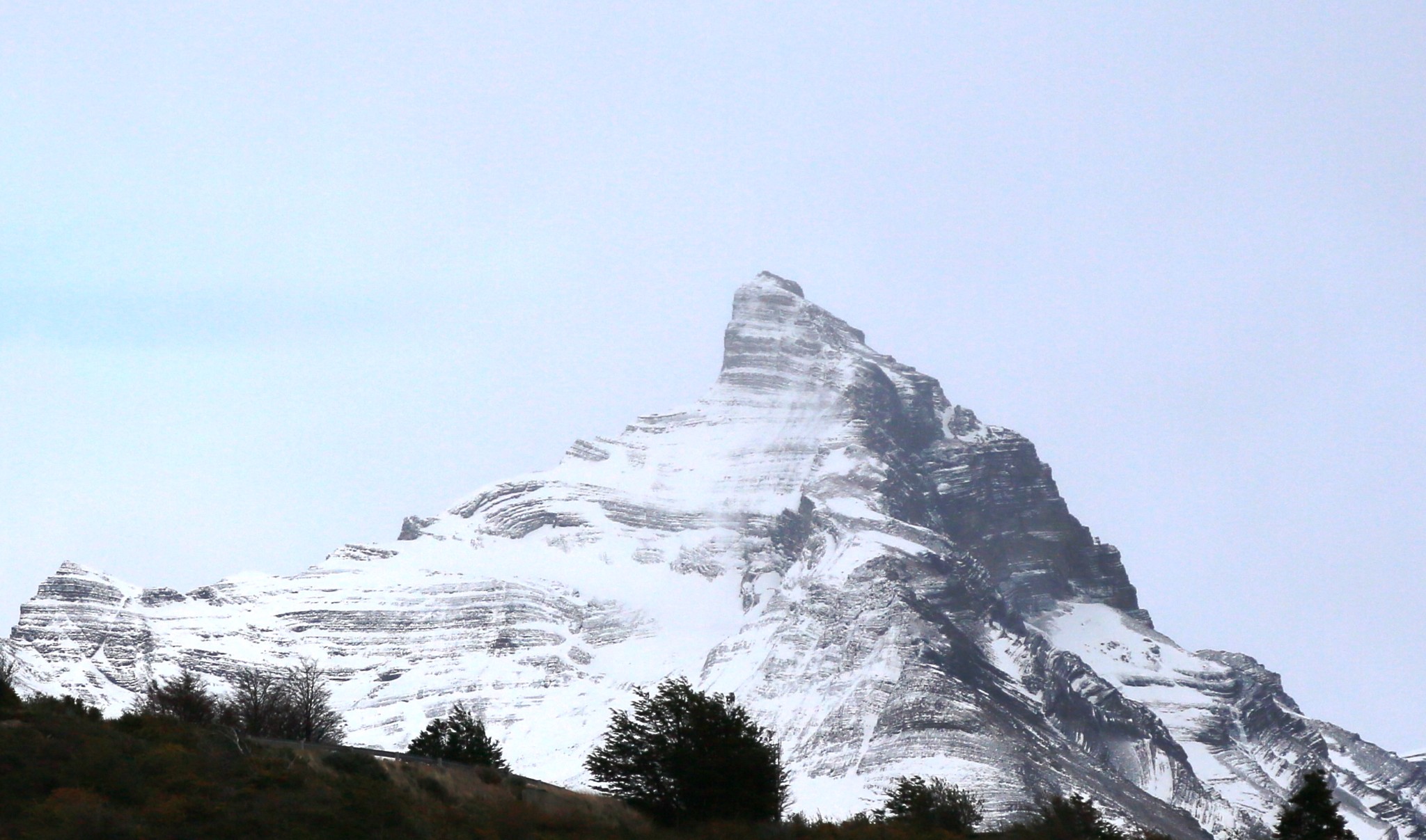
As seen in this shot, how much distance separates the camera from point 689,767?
7988 centimetres

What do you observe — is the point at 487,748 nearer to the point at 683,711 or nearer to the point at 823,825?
the point at 683,711

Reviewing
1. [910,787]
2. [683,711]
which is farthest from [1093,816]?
[683,711]

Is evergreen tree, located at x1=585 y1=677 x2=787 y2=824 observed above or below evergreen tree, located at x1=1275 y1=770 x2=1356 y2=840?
below

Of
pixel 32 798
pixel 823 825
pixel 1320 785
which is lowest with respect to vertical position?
pixel 32 798

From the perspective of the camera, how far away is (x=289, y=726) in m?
89.8

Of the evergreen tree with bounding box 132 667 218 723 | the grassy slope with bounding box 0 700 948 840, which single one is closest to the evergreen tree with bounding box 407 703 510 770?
the evergreen tree with bounding box 132 667 218 723

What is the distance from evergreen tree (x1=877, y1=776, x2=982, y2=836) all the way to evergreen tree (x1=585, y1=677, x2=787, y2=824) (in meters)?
6.52

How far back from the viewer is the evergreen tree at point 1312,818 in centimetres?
9006

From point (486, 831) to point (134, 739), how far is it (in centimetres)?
1295

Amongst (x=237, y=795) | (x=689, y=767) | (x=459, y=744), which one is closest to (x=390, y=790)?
(x=237, y=795)

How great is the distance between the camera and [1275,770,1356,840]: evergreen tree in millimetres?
90062

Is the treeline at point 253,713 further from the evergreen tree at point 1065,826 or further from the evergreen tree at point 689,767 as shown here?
the evergreen tree at point 1065,826

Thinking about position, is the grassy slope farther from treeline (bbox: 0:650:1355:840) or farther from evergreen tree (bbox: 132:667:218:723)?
evergreen tree (bbox: 132:667:218:723)

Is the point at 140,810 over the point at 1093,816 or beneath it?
beneath
